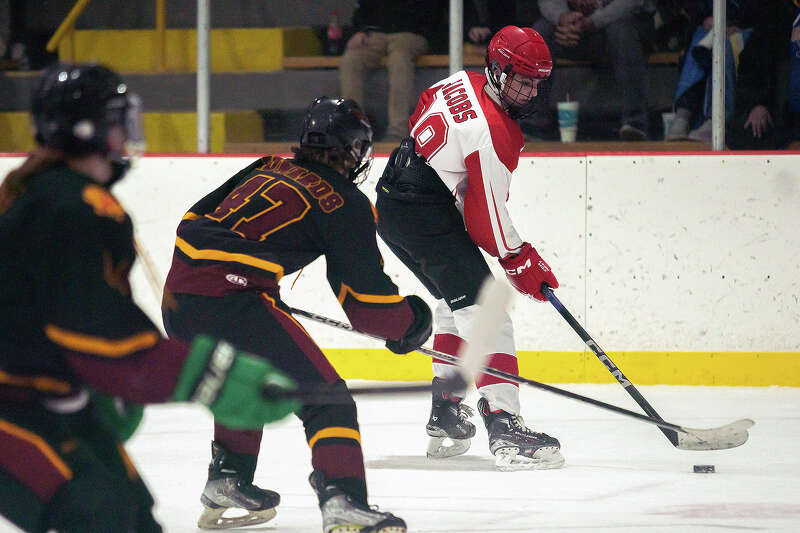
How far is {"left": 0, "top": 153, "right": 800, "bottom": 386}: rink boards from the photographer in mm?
4496

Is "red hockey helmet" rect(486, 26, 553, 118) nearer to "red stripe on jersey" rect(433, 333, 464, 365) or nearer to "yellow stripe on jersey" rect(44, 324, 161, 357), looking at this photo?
"red stripe on jersey" rect(433, 333, 464, 365)

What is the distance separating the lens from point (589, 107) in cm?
500

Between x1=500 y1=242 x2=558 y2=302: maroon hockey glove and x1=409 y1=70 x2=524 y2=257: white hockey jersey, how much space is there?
0.03 meters

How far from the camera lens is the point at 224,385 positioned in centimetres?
151

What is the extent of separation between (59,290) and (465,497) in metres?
1.74

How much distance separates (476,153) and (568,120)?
1.79m

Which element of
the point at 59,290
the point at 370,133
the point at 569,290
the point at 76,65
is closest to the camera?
the point at 59,290

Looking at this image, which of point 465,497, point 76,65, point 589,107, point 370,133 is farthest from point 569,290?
point 76,65

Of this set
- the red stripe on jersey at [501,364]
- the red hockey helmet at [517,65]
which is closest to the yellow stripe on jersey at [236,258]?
the red stripe on jersey at [501,364]

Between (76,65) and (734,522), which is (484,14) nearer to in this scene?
(734,522)

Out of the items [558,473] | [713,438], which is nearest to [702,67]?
[713,438]

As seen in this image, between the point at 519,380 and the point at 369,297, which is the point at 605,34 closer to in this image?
the point at 519,380

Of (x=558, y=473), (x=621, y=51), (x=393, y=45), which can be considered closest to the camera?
(x=558, y=473)

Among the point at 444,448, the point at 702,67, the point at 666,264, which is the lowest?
the point at 444,448
